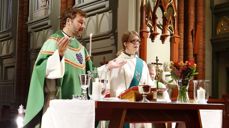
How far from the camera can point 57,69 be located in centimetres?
295

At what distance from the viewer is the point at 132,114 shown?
246 cm

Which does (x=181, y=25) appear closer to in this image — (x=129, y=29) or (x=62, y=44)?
(x=129, y=29)

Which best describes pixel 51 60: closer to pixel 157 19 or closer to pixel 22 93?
pixel 157 19

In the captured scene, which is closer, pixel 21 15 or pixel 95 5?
pixel 95 5

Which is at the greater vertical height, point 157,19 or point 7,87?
point 157,19

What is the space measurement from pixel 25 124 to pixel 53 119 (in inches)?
22.2

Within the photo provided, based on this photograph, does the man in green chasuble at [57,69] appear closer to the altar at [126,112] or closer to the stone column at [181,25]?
the altar at [126,112]

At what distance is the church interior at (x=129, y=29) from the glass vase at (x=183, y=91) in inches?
46.6

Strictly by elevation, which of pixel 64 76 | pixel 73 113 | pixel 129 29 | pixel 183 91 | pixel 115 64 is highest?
pixel 129 29

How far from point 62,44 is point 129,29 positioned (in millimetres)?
2550

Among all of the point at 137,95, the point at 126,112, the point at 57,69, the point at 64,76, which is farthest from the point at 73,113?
the point at 64,76

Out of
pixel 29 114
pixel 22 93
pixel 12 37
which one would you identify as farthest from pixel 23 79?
pixel 29 114

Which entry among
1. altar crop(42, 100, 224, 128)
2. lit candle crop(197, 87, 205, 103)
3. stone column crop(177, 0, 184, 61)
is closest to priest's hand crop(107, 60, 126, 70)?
lit candle crop(197, 87, 205, 103)

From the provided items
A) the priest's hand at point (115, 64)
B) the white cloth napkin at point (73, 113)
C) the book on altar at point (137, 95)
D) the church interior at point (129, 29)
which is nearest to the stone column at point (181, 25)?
the church interior at point (129, 29)
